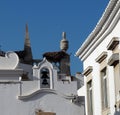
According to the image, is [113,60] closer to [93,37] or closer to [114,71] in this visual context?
[114,71]

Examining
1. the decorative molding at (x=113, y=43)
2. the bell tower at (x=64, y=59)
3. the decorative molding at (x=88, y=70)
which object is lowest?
the decorative molding at (x=88, y=70)

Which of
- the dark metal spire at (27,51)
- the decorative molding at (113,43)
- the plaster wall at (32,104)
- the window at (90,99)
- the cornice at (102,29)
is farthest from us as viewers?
the dark metal spire at (27,51)

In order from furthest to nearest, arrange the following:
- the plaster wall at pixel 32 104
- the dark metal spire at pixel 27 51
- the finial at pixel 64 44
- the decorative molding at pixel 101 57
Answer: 1. the finial at pixel 64 44
2. the dark metal spire at pixel 27 51
3. the plaster wall at pixel 32 104
4. the decorative molding at pixel 101 57

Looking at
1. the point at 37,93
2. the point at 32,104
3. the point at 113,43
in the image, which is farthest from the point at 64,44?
the point at 113,43

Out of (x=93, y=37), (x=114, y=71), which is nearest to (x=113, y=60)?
(x=114, y=71)

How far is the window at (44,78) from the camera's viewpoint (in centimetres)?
3806

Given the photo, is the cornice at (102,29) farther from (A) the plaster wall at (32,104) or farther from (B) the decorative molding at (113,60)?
(A) the plaster wall at (32,104)

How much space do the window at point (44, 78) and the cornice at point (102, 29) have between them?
9.24 m

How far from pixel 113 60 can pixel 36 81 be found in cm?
1442

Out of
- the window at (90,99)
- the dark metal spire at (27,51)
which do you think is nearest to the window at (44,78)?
the window at (90,99)

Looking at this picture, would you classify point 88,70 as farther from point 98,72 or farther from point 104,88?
point 104,88

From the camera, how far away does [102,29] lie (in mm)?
25188

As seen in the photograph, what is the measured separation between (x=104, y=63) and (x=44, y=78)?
13.6m

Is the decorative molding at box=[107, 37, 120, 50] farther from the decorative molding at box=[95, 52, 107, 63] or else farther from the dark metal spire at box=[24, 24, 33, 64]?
the dark metal spire at box=[24, 24, 33, 64]
